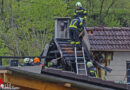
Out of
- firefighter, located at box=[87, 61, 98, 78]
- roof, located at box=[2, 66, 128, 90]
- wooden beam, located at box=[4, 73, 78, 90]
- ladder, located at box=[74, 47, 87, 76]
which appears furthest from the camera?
ladder, located at box=[74, 47, 87, 76]

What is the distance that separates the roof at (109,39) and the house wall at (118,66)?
0.36 metres

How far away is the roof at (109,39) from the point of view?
16.7 m

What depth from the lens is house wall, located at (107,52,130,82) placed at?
1684 centimetres

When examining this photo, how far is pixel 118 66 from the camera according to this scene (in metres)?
16.9

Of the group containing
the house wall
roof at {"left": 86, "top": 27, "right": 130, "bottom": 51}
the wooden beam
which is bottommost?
the house wall

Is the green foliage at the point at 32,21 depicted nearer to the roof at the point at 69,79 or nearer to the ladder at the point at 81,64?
the ladder at the point at 81,64

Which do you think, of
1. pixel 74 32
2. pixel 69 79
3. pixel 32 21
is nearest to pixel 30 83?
pixel 69 79

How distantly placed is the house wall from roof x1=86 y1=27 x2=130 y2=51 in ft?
1.17

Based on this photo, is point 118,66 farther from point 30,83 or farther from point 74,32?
point 30,83

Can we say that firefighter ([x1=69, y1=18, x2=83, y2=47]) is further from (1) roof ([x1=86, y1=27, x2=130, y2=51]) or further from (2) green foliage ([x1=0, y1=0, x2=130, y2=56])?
(2) green foliage ([x1=0, y1=0, x2=130, y2=56])

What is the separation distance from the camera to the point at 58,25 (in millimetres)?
19125

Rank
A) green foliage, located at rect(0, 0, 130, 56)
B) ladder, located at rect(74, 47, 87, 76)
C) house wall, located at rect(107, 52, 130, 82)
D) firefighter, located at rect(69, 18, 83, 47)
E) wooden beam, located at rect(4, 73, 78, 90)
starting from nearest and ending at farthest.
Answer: wooden beam, located at rect(4, 73, 78, 90)
ladder, located at rect(74, 47, 87, 76)
house wall, located at rect(107, 52, 130, 82)
firefighter, located at rect(69, 18, 83, 47)
green foliage, located at rect(0, 0, 130, 56)

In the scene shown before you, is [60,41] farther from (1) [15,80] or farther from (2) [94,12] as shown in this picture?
(2) [94,12]

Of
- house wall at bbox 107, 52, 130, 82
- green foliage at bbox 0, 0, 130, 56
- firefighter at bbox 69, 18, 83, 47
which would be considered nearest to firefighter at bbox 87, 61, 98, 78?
house wall at bbox 107, 52, 130, 82
